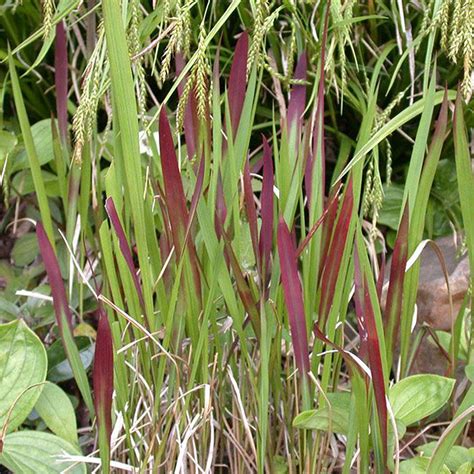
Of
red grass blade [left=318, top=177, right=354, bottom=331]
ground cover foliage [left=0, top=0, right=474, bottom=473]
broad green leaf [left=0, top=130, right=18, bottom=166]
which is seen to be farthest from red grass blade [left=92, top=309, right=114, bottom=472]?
broad green leaf [left=0, top=130, right=18, bottom=166]

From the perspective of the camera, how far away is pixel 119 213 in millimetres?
904

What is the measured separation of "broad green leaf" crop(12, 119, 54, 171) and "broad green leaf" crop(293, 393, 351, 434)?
65cm

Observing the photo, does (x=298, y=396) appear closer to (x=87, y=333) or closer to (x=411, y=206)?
(x=411, y=206)

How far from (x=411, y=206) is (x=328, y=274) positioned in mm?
121

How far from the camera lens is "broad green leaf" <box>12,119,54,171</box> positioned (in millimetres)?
1298

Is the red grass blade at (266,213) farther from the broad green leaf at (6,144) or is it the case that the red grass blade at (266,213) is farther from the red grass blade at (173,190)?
the broad green leaf at (6,144)

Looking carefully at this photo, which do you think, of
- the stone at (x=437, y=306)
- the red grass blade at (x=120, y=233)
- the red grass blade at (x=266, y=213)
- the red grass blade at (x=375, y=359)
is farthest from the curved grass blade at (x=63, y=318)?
the stone at (x=437, y=306)

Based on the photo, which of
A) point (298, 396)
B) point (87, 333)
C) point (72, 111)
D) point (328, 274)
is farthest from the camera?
point (72, 111)

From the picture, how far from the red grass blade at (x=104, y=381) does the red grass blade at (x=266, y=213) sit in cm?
18

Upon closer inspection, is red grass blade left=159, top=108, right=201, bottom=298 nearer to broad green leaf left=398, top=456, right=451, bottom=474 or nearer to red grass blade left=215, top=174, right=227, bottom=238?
red grass blade left=215, top=174, right=227, bottom=238

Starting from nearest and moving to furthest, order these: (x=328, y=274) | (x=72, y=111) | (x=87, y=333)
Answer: (x=328, y=274)
(x=87, y=333)
(x=72, y=111)

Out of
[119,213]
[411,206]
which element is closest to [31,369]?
[119,213]

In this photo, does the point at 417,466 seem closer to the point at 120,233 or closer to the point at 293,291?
the point at 293,291

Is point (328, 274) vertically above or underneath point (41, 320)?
above
